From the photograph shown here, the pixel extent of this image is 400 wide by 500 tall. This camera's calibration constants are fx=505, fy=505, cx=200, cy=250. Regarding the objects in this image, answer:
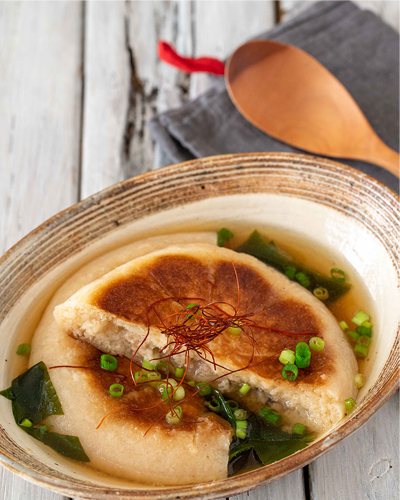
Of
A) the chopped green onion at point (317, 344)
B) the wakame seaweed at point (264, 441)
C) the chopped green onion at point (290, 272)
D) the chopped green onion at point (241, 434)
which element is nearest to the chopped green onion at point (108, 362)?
the wakame seaweed at point (264, 441)

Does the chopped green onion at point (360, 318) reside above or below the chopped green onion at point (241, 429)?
above

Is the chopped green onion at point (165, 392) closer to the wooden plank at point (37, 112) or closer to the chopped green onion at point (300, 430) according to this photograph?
the chopped green onion at point (300, 430)

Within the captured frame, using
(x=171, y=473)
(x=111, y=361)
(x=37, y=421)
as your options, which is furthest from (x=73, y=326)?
(x=171, y=473)

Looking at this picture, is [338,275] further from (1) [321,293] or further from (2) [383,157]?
(2) [383,157]

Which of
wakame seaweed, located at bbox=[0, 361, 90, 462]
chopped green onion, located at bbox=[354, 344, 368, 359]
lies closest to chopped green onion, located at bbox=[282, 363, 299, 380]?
chopped green onion, located at bbox=[354, 344, 368, 359]

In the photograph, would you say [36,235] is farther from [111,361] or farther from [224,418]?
[224,418]

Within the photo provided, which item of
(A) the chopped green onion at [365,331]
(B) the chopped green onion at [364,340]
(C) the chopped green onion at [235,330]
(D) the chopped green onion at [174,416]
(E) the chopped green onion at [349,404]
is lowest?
(D) the chopped green onion at [174,416]

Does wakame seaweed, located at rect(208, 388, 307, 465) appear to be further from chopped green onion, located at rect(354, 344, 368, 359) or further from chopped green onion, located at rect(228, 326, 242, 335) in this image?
chopped green onion, located at rect(354, 344, 368, 359)

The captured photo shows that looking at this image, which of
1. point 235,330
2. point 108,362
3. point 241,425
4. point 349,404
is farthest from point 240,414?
point 108,362
